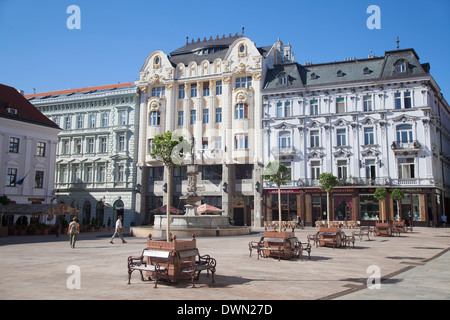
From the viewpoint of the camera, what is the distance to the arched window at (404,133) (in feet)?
137

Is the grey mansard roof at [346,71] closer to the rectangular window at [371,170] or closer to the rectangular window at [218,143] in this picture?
the rectangular window at [218,143]

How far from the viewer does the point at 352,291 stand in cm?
947

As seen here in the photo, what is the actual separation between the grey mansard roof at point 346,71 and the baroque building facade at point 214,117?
250 cm

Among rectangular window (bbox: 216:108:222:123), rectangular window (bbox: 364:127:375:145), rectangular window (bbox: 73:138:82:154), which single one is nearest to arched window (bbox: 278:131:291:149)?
rectangular window (bbox: 216:108:222:123)

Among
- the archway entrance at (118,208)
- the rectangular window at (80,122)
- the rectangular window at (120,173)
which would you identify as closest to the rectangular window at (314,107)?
the rectangular window at (120,173)

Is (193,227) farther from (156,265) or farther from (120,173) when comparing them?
(120,173)

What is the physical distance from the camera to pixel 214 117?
49.6m

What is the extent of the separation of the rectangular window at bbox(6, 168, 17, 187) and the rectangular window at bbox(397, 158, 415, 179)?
40.0 m

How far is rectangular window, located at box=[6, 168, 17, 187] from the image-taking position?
133 feet

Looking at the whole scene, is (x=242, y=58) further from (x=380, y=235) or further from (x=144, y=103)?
(x=380, y=235)

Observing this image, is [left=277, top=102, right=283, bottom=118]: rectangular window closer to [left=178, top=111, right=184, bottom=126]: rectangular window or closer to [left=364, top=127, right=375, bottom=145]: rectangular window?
[left=364, top=127, right=375, bottom=145]: rectangular window

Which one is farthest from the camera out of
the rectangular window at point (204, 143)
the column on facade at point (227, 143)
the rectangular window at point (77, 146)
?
the rectangular window at point (77, 146)

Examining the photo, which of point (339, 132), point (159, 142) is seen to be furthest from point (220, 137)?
point (159, 142)

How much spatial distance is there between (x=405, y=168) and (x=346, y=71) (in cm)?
1285
